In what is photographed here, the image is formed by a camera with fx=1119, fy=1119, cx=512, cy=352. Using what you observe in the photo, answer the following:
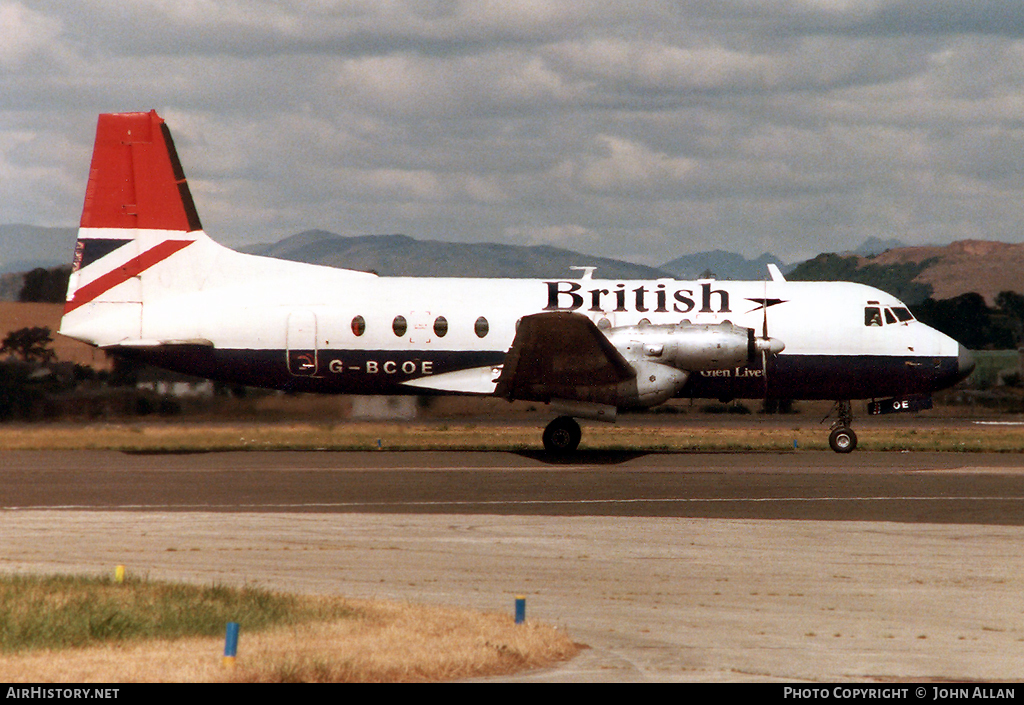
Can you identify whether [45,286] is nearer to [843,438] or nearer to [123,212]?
[123,212]

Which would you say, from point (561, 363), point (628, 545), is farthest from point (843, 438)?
point (628, 545)

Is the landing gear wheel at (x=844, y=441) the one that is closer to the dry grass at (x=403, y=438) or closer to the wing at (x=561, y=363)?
the dry grass at (x=403, y=438)

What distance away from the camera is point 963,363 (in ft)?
95.0

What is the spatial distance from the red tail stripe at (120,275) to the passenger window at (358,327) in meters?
5.17

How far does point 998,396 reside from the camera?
4622 centimetres

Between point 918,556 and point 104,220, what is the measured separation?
21.6 metres

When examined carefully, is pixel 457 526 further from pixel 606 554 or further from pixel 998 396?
pixel 998 396

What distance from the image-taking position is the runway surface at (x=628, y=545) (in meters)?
10.6

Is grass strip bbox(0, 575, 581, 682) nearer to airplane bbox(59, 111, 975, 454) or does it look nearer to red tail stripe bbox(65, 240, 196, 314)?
airplane bbox(59, 111, 975, 454)

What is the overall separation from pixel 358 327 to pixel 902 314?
558 inches

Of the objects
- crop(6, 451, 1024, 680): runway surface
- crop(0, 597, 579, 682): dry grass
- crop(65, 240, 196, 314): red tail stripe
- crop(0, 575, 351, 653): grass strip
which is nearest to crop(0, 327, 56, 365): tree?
crop(65, 240, 196, 314): red tail stripe

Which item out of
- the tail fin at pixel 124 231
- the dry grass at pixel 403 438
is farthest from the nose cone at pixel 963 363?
the tail fin at pixel 124 231

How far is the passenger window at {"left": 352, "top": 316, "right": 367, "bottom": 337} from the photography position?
1102 inches

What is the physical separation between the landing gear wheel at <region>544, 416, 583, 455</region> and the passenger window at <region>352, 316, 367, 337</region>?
5269 millimetres
